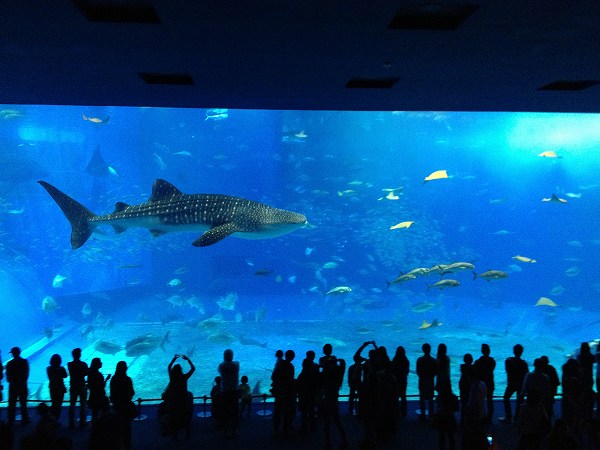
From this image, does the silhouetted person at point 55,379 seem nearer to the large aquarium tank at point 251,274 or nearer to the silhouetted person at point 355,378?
the large aquarium tank at point 251,274

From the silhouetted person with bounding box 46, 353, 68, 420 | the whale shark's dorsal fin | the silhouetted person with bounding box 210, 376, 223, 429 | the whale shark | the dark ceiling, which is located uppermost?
the dark ceiling

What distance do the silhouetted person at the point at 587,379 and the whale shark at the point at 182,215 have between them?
4.86 meters

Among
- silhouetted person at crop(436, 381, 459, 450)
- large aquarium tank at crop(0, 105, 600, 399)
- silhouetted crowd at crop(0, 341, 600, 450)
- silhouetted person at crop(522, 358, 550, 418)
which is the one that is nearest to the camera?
silhouetted person at crop(436, 381, 459, 450)

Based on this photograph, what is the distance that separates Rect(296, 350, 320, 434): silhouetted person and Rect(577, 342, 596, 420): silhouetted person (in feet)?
9.74

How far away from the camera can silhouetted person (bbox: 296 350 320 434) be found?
16.4ft

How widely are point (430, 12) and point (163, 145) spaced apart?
45.6 meters

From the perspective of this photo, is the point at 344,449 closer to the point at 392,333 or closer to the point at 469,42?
the point at 469,42

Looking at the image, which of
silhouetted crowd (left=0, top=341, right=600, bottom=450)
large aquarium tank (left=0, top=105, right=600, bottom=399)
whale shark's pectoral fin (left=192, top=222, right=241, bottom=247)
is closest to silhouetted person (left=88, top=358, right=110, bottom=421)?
silhouetted crowd (left=0, top=341, right=600, bottom=450)

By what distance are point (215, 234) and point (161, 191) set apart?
1.41m

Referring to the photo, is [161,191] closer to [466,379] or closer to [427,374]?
[427,374]

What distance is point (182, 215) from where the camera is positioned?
789 centimetres

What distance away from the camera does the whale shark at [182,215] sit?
7785 millimetres

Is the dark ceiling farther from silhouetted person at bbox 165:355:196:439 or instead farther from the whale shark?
silhouetted person at bbox 165:355:196:439

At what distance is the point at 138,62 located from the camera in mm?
5500
